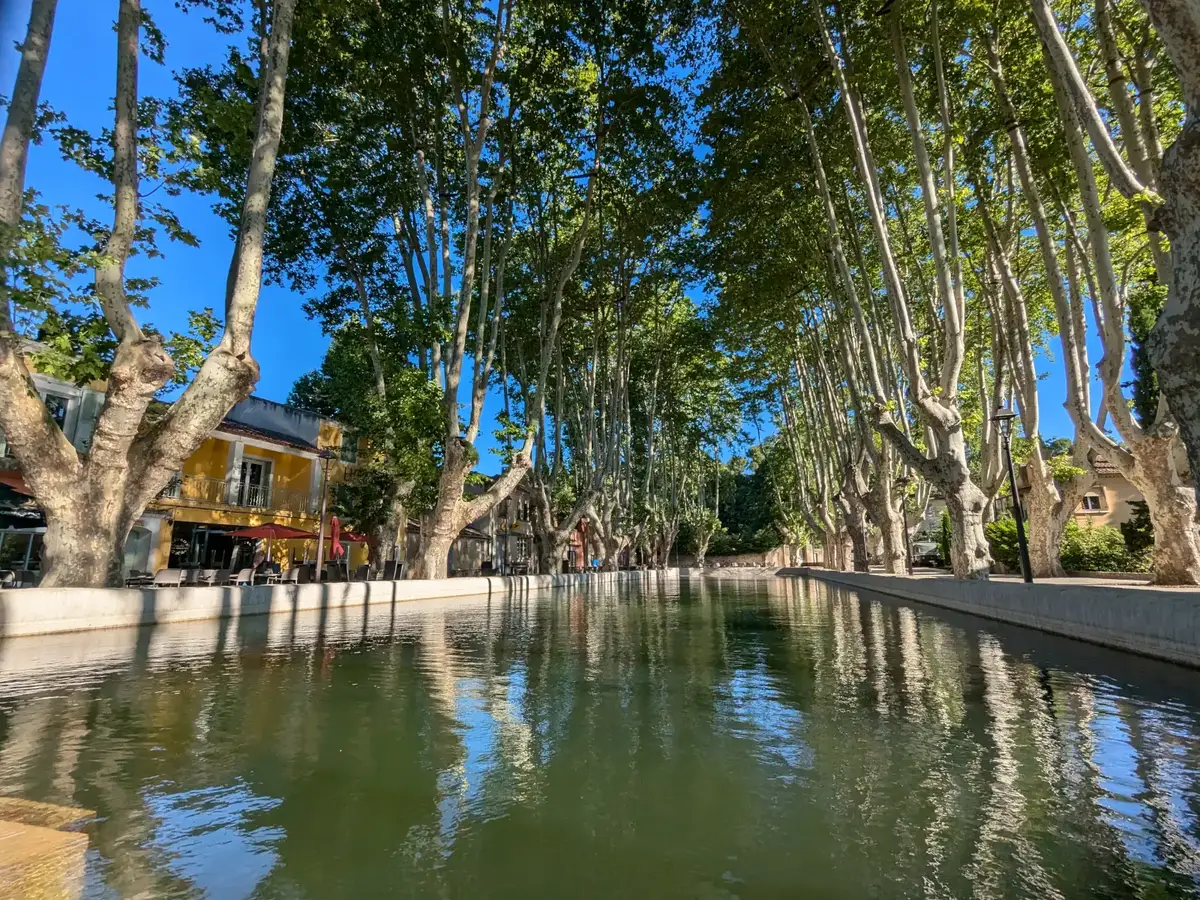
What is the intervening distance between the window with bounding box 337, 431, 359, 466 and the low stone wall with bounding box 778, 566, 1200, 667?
67.2 ft

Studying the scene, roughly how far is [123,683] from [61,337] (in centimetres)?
659

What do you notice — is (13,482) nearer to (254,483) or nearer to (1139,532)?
(254,483)

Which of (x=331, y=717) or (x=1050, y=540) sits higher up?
(x=1050, y=540)

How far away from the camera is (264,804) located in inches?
114

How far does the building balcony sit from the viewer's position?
21094 millimetres

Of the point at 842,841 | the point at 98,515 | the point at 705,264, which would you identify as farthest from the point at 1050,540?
the point at 98,515

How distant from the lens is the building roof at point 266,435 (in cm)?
2277

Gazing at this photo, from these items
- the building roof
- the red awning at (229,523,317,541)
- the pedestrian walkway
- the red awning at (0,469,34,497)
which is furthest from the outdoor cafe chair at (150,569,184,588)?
the pedestrian walkway

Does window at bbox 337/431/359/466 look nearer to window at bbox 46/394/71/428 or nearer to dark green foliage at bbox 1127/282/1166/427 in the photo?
window at bbox 46/394/71/428

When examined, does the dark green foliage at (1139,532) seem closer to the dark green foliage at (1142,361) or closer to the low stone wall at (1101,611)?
the dark green foliage at (1142,361)

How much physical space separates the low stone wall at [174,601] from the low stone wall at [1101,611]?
40.8 ft

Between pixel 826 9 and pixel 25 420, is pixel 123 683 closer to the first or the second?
pixel 25 420

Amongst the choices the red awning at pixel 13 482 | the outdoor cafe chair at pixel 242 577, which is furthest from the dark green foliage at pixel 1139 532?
the red awning at pixel 13 482

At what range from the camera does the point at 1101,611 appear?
7.88 metres
